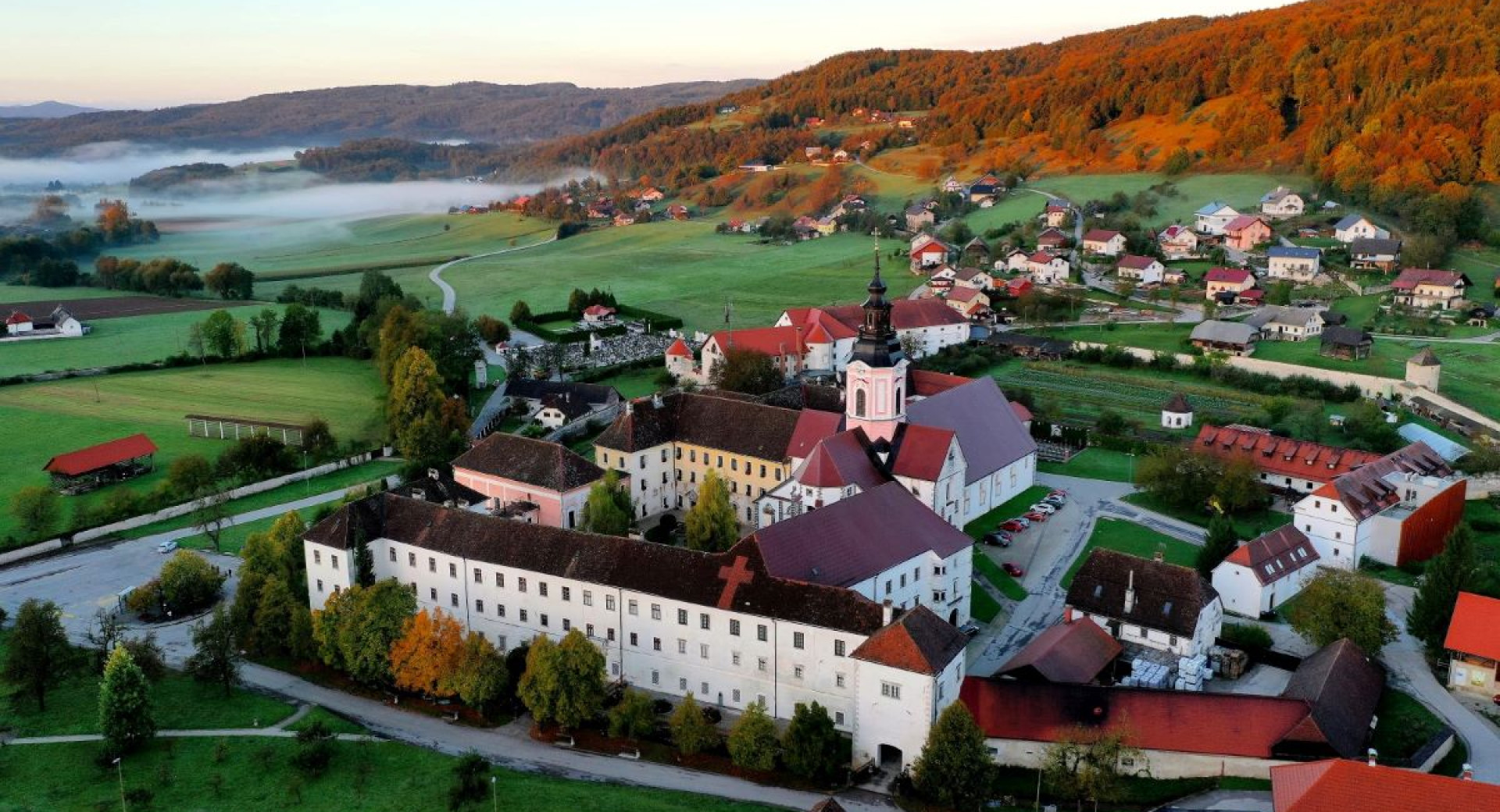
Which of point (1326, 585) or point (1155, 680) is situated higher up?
point (1326, 585)

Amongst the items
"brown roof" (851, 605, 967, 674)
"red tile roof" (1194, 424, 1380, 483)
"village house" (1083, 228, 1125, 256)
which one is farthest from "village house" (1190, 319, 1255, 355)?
"brown roof" (851, 605, 967, 674)

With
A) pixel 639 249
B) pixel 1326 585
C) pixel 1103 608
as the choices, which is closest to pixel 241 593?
pixel 1103 608

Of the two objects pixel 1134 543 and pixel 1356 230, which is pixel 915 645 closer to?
pixel 1134 543

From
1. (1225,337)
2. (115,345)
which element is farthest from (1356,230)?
(115,345)

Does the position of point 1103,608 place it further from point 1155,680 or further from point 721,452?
point 721,452

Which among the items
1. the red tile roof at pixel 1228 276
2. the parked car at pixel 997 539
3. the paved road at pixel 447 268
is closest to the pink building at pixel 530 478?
the parked car at pixel 997 539

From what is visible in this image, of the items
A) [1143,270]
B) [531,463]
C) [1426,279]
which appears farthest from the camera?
[1143,270]

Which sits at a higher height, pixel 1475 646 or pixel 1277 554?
pixel 1277 554
